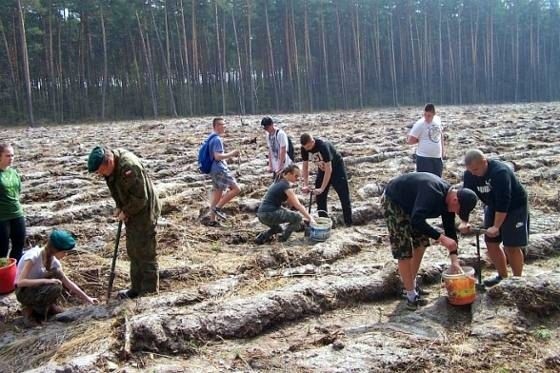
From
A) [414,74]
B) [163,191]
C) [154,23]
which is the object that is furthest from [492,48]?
[163,191]

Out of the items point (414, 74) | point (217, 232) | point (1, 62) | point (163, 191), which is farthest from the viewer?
point (414, 74)

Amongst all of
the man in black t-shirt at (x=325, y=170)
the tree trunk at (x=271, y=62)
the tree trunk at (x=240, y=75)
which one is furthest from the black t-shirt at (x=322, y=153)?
the tree trunk at (x=271, y=62)

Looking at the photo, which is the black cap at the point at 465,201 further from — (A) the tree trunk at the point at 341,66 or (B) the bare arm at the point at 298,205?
(A) the tree trunk at the point at 341,66

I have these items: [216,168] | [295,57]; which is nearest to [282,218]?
[216,168]

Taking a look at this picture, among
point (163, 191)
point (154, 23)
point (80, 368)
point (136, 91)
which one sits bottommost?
point (80, 368)

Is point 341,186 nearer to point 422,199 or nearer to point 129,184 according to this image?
point 422,199

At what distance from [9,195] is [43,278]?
1348 mm

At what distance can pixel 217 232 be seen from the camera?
8.50 m

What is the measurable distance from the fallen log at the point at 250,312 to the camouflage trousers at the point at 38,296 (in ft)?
3.25

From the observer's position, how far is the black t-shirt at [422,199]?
507 cm

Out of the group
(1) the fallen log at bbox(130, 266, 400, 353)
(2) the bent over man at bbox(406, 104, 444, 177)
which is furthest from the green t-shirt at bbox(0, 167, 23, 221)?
(2) the bent over man at bbox(406, 104, 444, 177)

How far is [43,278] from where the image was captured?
5625mm

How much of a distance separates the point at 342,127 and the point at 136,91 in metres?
24.1

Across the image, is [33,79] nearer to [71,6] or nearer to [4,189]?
[71,6]
